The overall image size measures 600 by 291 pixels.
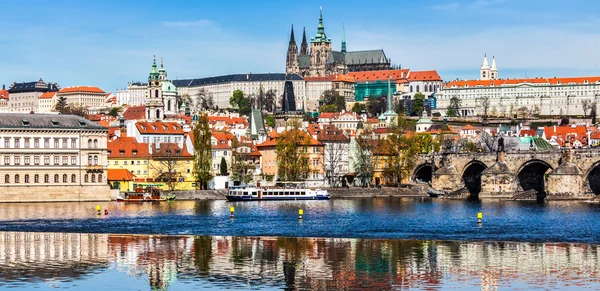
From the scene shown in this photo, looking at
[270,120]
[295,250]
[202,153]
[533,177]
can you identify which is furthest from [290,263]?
[270,120]

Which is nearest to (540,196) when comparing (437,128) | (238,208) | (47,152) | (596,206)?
(596,206)

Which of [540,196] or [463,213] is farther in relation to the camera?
[540,196]

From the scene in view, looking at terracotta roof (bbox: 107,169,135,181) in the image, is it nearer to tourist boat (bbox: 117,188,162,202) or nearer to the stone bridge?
tourist boat (bbox: 117,188,162,202)

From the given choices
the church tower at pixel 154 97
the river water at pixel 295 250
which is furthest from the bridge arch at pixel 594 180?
the church tower at pixel 154 97

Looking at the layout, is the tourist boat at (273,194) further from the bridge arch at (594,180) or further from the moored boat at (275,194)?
the bridge arch at (594,180)

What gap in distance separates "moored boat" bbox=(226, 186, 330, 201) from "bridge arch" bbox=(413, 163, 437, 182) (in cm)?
1652

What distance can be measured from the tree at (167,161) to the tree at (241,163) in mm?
5058

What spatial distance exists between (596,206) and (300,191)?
21637 millimetres

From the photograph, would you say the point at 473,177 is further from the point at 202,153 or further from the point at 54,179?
the point at 54,179

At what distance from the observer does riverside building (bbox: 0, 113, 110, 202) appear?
6988 centimetres

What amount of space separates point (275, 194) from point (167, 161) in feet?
31.2

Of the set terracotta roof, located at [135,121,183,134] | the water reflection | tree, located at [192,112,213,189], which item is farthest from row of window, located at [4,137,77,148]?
the water reflection

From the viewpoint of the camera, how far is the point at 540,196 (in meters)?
83.3

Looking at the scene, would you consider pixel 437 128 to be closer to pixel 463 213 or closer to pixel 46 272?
Result: pixel 463 213
